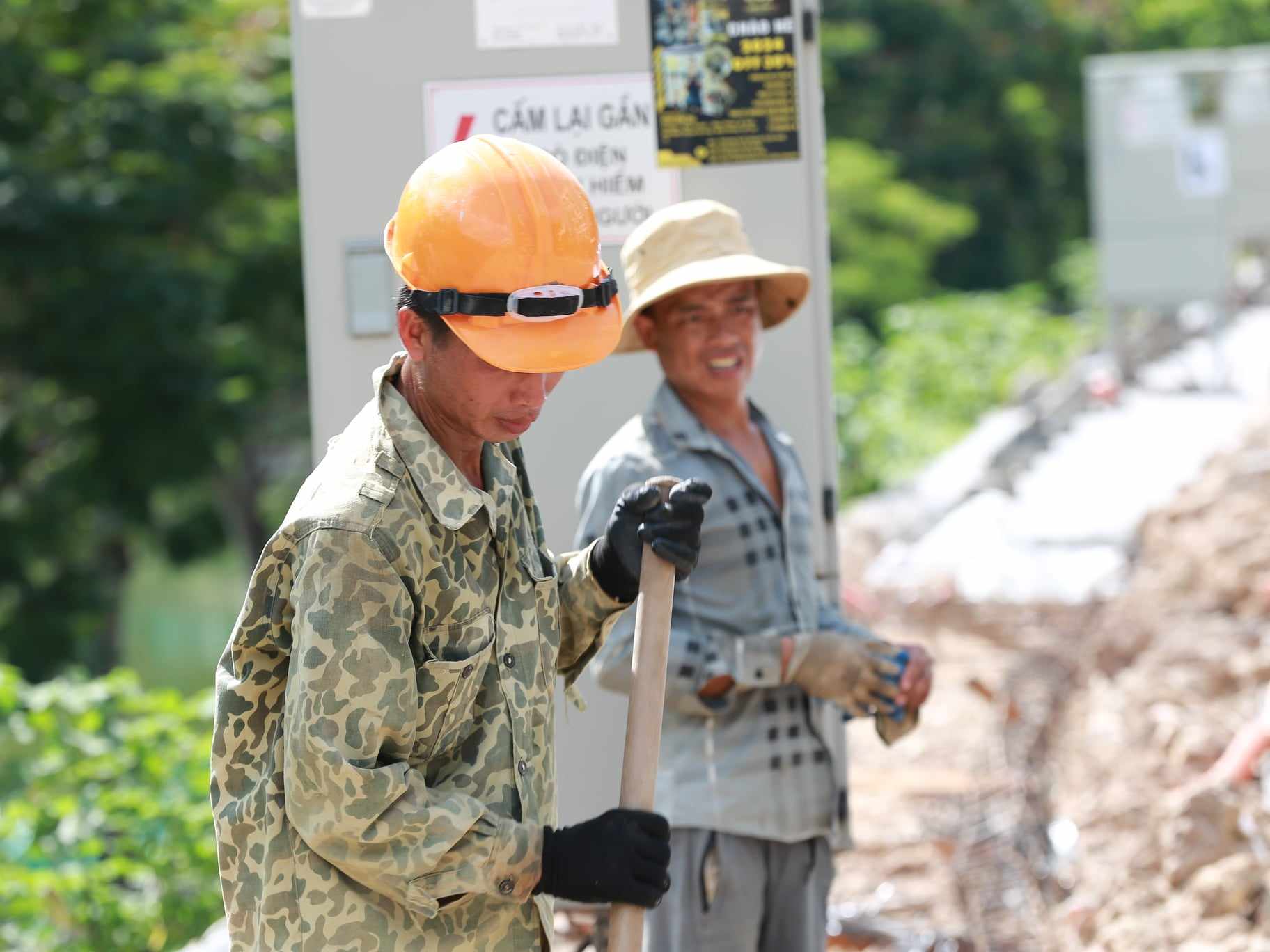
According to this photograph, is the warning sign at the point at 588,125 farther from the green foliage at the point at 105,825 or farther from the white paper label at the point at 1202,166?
the white paper label at the point at 1202,166

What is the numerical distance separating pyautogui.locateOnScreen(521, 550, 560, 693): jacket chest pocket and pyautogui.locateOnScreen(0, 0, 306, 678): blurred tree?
36.7 ft

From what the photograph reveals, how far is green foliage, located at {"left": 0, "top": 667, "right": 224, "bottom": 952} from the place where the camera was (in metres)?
4.99

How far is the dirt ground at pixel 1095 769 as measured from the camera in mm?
4391

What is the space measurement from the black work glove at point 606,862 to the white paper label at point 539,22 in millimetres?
2132

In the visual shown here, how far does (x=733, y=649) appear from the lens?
121 inches

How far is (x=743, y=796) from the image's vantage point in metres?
3.12

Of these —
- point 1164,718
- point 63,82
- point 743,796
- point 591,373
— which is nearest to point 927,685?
point 743,796

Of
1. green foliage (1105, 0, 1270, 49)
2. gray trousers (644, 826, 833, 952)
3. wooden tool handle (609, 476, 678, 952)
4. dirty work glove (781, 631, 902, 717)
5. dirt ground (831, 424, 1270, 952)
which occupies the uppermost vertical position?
green foliage (1105, 0, 1270, 49)

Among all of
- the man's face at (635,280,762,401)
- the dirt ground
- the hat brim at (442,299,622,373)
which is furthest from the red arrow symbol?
the dirt ground

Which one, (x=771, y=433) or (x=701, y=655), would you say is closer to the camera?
(x=701, y=655)

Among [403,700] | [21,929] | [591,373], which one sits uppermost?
[591,373]

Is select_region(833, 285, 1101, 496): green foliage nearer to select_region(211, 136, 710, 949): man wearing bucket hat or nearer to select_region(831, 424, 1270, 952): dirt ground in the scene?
select_region(831, 424, 1270, 952): dirt ground

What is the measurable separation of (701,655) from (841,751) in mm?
877

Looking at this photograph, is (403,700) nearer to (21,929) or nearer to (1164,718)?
(21,929)
